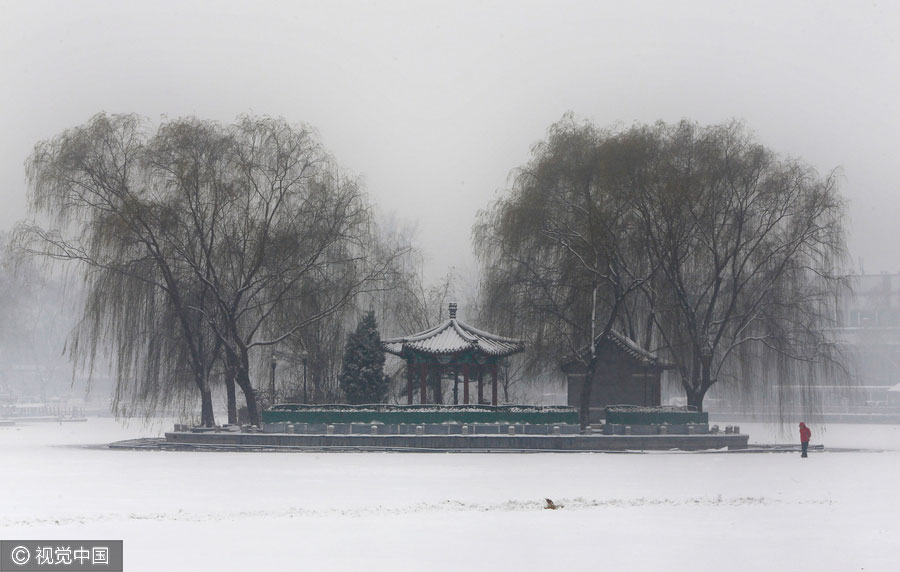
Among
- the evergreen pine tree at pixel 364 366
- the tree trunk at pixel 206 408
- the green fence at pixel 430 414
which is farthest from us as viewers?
the evergreen pine tree at pixel 364 366

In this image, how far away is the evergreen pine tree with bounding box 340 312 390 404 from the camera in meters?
54.6

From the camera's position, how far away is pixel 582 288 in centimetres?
5362

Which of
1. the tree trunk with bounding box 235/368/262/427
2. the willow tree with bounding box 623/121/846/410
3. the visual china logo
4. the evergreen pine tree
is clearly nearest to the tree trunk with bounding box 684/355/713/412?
the willow tree with bounding box 623/121/846/410

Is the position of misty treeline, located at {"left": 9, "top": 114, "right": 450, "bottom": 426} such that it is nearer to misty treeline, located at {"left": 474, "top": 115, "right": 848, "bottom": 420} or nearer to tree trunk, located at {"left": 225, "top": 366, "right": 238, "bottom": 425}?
tree trunk, located at {"left": 225, "top": 366, "right": 238, "bottom": 425}

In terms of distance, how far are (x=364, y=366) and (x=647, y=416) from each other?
13.1 metres

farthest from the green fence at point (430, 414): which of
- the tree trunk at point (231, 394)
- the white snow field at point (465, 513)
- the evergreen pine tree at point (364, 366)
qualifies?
the white snow field at point (465, 513)

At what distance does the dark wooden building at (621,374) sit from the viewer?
54.7 meters

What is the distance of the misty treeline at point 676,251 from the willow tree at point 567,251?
66mm

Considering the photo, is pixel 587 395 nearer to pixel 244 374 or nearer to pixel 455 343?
pixel 455 343

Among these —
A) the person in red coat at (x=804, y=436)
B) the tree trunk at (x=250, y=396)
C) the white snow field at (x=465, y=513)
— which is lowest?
the white snow field at (x=465, y=513)

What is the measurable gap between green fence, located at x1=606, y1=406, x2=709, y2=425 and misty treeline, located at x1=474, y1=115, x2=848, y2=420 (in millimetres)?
2785

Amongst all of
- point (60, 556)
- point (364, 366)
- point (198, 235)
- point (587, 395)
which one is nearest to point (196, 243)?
point (198, 235)

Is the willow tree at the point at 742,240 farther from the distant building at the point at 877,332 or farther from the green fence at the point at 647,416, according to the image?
the distant building at the point at 877,332

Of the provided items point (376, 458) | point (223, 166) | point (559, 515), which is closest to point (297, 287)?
point (223, 166)
